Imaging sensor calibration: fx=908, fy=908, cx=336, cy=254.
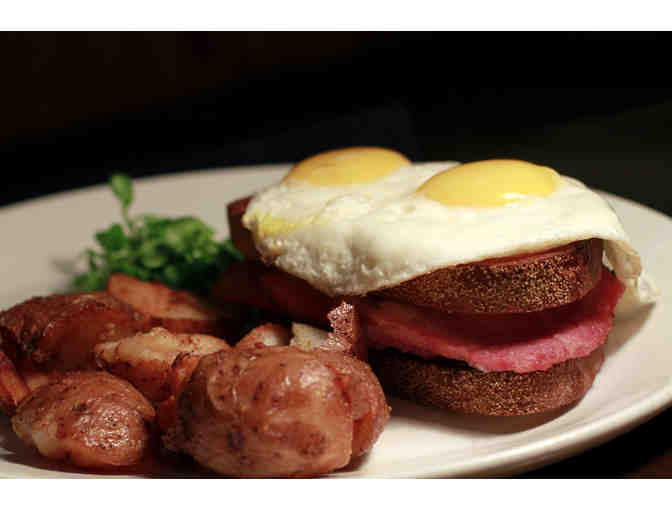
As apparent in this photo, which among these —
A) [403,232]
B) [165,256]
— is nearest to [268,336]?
[403,232]

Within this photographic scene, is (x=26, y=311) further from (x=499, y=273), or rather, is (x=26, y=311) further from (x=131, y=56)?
(x=131, y=56)

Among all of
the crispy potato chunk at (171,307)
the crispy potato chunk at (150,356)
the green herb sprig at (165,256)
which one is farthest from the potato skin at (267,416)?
the green herb sprig at (165,256)

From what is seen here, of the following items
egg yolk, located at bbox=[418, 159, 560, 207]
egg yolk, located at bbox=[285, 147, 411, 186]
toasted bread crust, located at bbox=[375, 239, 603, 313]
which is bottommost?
toasted bread crust, located at bbox=[375, 239, 603, 313]

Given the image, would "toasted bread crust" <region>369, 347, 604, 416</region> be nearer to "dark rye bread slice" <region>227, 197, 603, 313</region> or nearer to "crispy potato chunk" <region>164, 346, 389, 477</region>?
"dark rye bread slice" <region>227, 197, 603, 313</region>

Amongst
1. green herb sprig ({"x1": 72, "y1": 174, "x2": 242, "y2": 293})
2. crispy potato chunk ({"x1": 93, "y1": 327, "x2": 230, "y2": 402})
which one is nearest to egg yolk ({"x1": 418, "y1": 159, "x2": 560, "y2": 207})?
crispy potato chunk ({"x1": 93, "y1": 327, "x2": 230, "y2": 402})

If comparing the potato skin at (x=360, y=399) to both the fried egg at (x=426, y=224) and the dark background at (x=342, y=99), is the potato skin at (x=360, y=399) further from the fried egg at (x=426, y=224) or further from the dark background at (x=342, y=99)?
the dark background at (x=342, y=99)

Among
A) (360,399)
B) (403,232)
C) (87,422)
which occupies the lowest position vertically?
(87,422)

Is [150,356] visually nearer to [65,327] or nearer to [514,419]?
[65,327]
